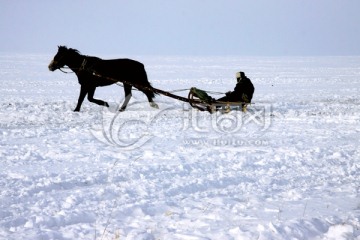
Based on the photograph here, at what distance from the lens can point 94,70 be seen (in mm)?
10305

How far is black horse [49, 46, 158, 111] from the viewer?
10211mm

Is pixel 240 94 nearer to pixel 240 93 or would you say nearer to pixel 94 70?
pixel 240 93

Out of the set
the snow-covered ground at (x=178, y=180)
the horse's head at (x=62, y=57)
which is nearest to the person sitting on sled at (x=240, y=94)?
the snow-covered ground at (x=178, y=180)

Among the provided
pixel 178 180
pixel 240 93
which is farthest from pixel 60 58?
pixel 178 180

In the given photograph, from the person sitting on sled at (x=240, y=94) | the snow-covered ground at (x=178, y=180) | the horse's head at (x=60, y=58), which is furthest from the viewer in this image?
the horse's head at (x=60, y=58)

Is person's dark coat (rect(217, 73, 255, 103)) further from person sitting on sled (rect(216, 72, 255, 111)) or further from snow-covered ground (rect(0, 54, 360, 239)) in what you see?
snow-covered ground (rect(0, 54, 360, 239))

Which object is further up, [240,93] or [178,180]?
[240,93]

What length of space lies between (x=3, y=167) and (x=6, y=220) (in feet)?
5.86

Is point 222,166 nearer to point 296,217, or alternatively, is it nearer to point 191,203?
point 191,203

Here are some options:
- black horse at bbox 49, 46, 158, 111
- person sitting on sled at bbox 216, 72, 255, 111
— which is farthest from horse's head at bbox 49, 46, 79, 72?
person sitting on sled at bbox 216, 72, 255, 111

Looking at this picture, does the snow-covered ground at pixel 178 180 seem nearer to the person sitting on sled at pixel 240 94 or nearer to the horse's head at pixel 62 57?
the person sitting on sled at pixel 240 94

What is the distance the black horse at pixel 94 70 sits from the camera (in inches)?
402

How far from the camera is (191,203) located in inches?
164

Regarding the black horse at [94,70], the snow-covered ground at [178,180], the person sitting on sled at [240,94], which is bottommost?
the snow-covered ground at [178,180]
